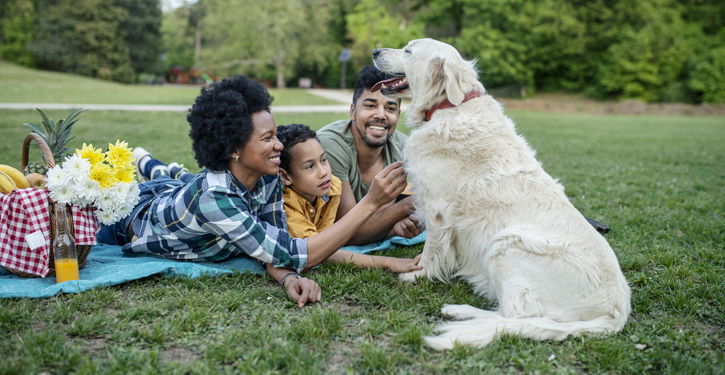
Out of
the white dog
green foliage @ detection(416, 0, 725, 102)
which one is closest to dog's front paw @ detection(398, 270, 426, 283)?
the white dog

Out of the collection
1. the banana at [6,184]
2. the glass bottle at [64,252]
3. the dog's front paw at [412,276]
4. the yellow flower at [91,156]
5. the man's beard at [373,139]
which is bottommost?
the dog's front paw at [412,276]

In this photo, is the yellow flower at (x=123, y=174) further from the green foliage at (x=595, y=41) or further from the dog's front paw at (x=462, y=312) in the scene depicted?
the green foliage at (x=595, y=41)

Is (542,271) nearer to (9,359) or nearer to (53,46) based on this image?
(9,359)

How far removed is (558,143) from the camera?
12.9 meters

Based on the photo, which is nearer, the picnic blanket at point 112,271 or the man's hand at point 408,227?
the picnic blanket at point 112,271

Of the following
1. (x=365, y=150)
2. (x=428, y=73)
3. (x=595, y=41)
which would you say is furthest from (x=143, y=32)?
(x=428, y=73)

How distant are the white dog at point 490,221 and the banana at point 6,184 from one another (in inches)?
117

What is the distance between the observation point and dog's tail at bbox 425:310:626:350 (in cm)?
245

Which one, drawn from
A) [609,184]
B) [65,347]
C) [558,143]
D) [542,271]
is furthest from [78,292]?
[558,143]

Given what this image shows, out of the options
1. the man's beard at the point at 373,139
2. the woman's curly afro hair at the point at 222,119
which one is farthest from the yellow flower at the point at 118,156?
the man's beard at the point at 373,139

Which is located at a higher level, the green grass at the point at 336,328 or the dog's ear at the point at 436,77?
the dog's ear at the point at 436,77

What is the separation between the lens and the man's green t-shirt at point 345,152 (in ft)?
13.3

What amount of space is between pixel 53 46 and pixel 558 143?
42.4 metres

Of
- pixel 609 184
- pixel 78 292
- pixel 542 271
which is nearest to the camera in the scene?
pixel 542 271
